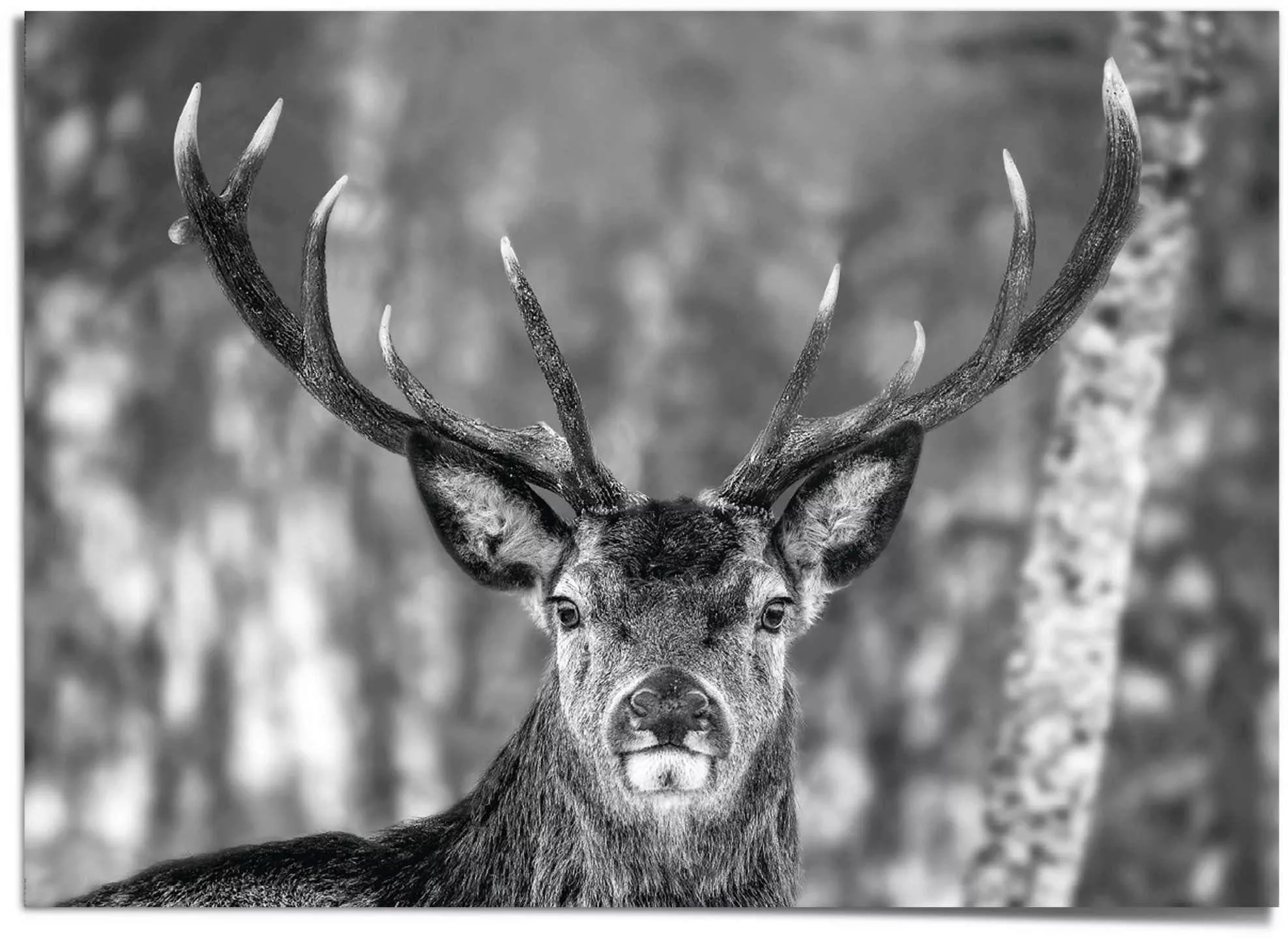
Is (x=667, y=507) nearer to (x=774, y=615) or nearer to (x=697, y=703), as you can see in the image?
(x=774, y=615)

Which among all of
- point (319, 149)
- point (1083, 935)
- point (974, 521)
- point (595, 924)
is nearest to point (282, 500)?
point (319, 149)

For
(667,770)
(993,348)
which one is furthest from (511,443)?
(993,348)

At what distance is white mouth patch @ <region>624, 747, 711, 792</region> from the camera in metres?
2.91

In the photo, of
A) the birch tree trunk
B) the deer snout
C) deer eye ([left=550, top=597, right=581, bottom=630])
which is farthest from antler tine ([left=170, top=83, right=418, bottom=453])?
the birch tree trunk

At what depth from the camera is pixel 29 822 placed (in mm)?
3895

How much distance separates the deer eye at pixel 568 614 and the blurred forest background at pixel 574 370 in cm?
107

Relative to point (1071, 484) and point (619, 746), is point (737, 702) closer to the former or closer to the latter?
point (619, 746)

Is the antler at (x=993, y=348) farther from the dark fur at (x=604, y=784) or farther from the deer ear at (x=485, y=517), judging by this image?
the deer ear at (x=485, y=517)

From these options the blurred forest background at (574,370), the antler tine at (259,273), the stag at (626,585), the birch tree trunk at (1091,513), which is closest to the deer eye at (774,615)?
the stag at (626,585)

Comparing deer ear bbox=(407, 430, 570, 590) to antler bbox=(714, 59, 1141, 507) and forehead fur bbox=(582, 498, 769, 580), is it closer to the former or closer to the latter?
forehead fur bbox=(582, 498, 769, 580)

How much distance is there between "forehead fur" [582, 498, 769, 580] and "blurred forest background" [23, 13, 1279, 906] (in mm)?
1031

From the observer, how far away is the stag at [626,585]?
3.04 m

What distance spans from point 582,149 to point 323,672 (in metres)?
1.64

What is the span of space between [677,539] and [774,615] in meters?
0.26
